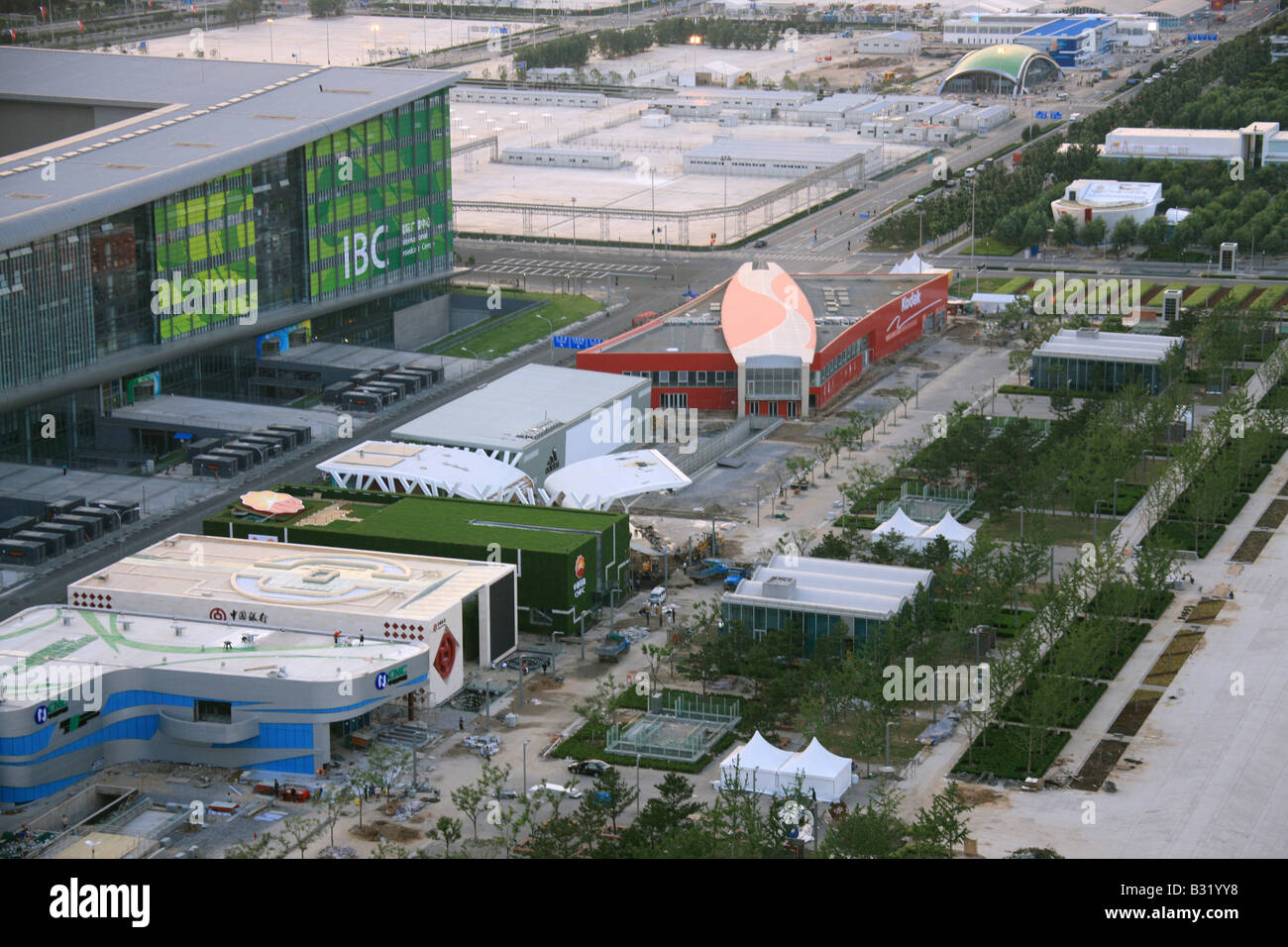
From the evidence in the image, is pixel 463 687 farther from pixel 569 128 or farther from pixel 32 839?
pixel 569 128

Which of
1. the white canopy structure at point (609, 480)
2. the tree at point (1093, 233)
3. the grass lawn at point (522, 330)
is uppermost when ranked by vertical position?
the tree at point (1093, 233)

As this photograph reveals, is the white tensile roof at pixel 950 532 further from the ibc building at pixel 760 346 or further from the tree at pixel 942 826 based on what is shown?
the tree at pixel 942 826

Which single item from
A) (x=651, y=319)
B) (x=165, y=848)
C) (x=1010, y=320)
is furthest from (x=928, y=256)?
(x=165, y=848)

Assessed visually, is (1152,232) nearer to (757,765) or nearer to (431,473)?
(431,473)

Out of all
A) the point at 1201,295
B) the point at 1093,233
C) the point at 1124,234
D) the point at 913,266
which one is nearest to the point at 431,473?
the point at 913,266

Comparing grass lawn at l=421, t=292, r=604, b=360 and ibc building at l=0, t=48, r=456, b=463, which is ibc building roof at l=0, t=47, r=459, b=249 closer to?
ibc building at l=0, t=48, r=456, b=463


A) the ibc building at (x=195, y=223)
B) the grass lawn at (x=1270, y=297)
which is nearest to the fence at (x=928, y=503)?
the ibc building at (x=195, y=223)

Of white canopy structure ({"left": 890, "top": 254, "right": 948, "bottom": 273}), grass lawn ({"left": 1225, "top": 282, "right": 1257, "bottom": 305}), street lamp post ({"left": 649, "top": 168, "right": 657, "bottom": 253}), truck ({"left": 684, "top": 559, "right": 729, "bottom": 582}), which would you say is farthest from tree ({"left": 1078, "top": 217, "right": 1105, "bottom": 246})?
truck ({"left": 684, "top": 559, "right": 729, "bottom": 582})
